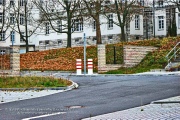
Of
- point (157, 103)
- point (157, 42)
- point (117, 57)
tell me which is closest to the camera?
point (157, 103)

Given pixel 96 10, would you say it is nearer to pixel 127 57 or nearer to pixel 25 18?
pixel 127 57

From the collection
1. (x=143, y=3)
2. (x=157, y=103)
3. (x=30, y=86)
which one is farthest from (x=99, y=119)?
(x=143, y=3)

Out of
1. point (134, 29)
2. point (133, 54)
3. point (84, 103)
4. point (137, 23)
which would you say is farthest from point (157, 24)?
point (84, 103)

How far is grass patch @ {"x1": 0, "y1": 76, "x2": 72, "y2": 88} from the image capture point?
2086cm

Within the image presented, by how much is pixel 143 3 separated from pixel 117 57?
3011 cm

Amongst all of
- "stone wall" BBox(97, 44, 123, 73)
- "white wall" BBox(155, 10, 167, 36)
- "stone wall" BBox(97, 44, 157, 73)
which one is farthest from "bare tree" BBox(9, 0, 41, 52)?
"stone wall" BBox(97, 44, 123, 73)

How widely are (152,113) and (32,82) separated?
11252mm

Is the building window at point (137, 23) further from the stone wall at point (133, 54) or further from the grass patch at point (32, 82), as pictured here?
the grass patch at point (32, 82)

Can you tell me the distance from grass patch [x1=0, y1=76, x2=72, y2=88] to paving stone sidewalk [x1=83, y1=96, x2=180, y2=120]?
858 cm

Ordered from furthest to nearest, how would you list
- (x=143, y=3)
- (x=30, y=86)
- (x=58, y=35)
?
(x=58, y=35)
(x=143, y=3)
(x=30, y=86)

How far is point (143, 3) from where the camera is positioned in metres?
63.2

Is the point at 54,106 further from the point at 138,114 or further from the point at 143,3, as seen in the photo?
the point at 143,3

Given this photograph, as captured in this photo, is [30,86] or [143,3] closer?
[30,86]

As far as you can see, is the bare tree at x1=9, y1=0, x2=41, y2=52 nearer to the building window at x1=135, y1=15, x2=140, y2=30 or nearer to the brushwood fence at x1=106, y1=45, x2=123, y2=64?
the building window at x1=135, y1=15, x2=140, y2=30
